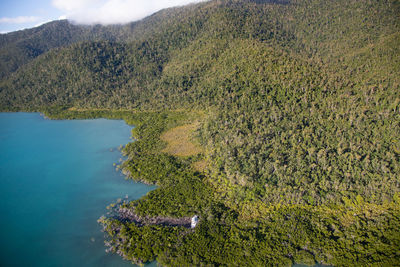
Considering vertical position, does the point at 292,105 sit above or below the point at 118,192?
above

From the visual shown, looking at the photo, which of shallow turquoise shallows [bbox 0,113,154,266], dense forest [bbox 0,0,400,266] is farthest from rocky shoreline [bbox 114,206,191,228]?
shallow turquoise shallows [bbox 0,113,154,266]

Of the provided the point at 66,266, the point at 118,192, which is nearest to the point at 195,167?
the point at 118,192

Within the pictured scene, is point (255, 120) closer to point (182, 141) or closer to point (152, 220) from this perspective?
point (182, 141)

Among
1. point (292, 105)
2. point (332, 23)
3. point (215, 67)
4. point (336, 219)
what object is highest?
point (332, 23)

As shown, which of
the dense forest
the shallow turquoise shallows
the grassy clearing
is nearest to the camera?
the dense forest

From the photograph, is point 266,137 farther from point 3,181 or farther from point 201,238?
point 3,181

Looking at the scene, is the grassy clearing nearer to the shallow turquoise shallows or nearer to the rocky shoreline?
the shallow turquoise shallows
